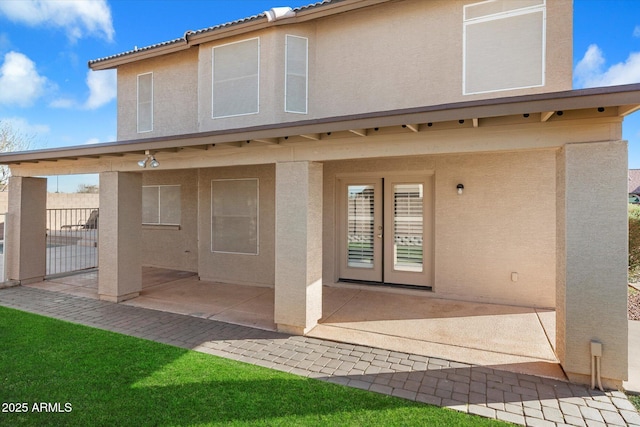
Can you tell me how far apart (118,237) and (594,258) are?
9175mm

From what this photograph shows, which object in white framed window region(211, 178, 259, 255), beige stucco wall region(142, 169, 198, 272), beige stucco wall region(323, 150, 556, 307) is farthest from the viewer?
beige stucco wall region(142, 169, 198, 272)

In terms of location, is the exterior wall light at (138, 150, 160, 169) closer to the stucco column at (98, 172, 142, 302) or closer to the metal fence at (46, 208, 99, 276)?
the stucco column at (98, 172, 142, 302)

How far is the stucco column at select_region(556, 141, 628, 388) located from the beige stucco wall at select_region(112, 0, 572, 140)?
3.46 meters

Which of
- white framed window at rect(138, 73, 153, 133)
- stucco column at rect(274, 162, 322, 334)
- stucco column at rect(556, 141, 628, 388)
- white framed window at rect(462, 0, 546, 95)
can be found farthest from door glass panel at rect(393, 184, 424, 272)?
white framed window at rect(138, 73, 153, 133)

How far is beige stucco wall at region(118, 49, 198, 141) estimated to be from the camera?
1085 centimetres

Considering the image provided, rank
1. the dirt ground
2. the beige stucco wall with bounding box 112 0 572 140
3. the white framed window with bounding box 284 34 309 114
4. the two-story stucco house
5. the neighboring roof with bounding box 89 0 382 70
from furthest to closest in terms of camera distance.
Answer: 1. the white framed window with bounding box 284 34 309 114
2. the neighboring roof with bounding box 89 0 382 70
3. the beige stucco wall with bounding box 112 0 572 140
4. the dirt ground
5. the two-story stucco house

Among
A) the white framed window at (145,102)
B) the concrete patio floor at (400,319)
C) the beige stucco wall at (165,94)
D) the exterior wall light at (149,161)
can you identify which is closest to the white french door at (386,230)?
the concrete patio floor at (400,319)

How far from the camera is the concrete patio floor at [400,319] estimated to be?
17.8ft

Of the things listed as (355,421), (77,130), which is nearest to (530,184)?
(355,421)

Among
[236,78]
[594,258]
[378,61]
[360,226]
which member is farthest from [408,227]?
[236,78]

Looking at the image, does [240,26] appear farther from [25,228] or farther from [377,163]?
[25,228]

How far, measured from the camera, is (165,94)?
1127cm

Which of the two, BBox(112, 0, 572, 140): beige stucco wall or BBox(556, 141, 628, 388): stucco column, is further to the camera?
BBox(112, 0, 572, 140): beige stucco wall

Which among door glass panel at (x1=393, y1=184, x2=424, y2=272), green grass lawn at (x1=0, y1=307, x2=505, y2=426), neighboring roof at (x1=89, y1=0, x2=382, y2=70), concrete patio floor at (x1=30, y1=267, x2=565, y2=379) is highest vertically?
neighboring roof at (x1=89, y1=0, x2=382, y2=70)
